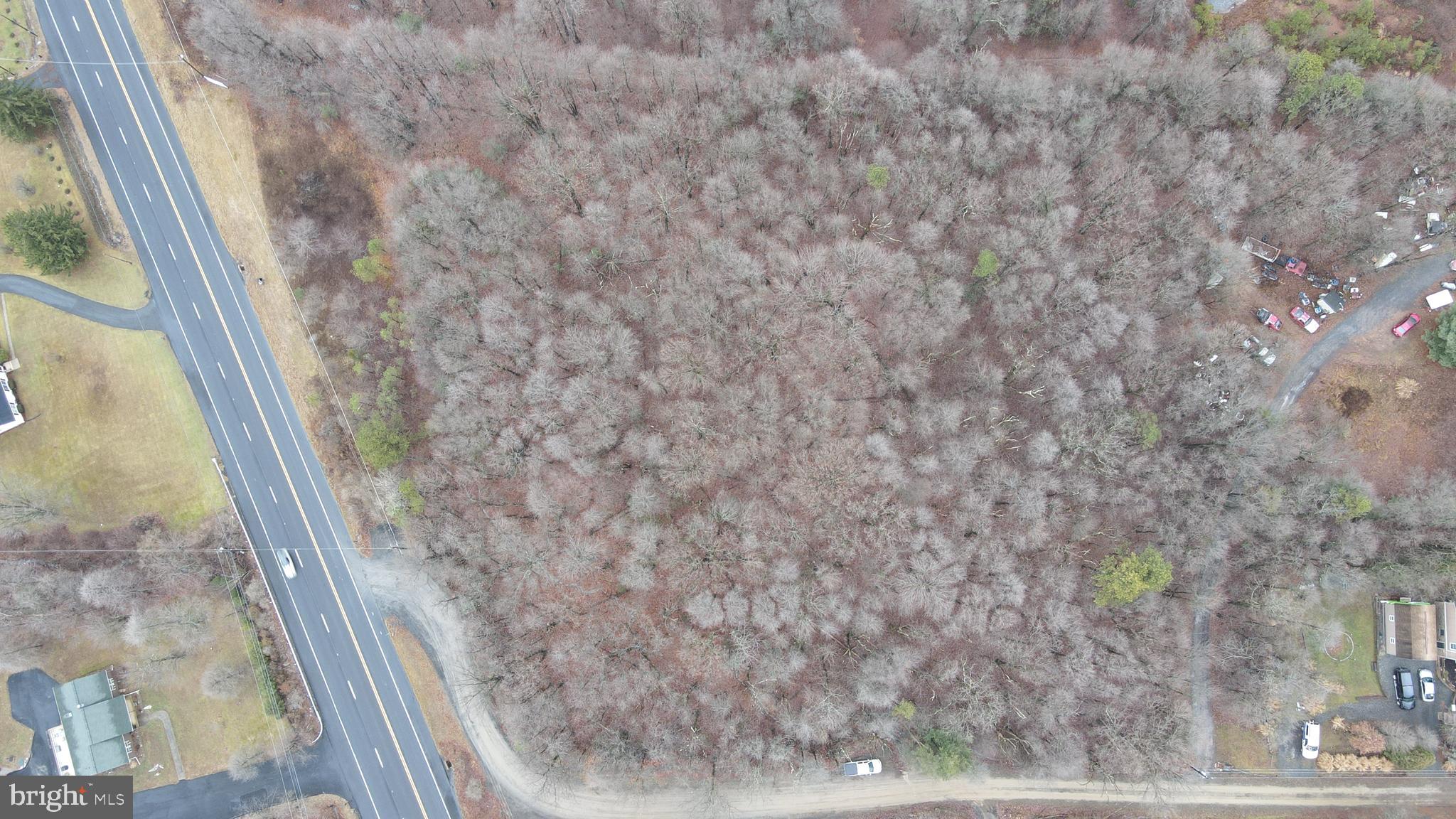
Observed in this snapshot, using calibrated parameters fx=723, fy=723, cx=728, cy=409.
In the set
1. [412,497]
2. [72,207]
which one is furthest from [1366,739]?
[72,207]

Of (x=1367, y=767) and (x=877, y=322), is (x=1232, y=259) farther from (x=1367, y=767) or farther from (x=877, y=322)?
(x=1367, y=767)

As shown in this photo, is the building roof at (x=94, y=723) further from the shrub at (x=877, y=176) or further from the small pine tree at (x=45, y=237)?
the shrub at (x=877, y=176)

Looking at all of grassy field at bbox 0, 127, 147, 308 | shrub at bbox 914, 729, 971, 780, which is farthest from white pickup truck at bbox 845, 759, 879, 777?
grassy field at bbox 0, 127, 147, 308

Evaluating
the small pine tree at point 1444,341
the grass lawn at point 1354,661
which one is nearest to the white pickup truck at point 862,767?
the grass lawn at point 1354,661

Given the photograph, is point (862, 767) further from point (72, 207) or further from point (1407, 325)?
point (72, 207)

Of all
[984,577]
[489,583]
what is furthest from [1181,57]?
[489,583]

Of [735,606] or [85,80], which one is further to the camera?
[85,80]

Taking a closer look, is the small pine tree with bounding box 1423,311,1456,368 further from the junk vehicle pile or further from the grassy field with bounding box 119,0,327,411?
the grassy field with bounding box 119,0,327,411
